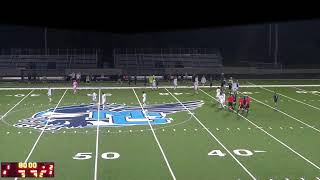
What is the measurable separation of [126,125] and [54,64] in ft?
84.0

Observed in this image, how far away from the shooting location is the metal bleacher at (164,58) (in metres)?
44.8

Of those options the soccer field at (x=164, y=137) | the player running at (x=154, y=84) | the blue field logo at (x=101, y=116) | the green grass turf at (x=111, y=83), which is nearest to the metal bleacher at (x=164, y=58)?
the green grass turf at (x=111, y=83)

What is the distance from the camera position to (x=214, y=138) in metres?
17.1

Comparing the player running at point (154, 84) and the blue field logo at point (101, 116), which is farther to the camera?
the player running at point (154, 84)

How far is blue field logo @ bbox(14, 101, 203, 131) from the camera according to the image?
2023 centimetres

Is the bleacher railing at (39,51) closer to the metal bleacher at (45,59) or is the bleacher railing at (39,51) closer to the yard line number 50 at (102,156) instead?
the metal bleacher at (45,59)

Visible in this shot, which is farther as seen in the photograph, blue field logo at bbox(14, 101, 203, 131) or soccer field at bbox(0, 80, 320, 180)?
blue field logo at bbox(14, 101, 203, 131)

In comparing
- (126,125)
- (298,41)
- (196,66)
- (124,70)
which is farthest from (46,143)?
(298,41)

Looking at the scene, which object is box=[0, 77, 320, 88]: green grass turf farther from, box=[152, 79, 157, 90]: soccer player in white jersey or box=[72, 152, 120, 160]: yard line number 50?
box=[72, 152, 120, 160]: yard line number 50

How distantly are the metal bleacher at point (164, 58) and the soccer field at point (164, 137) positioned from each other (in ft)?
51.6

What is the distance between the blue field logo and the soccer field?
40 millimetres
